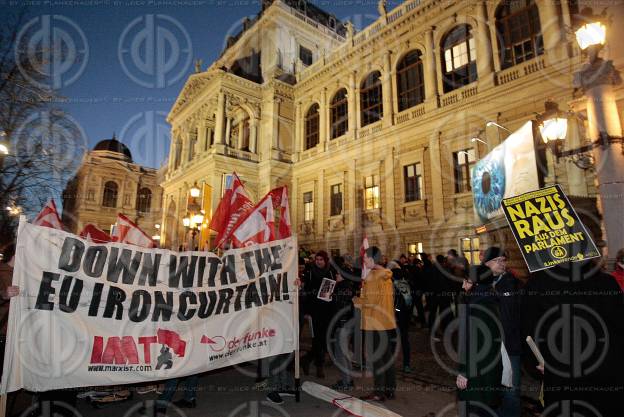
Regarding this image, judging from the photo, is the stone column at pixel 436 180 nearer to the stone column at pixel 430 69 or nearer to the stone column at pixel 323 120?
the stone column at pixel 430 69

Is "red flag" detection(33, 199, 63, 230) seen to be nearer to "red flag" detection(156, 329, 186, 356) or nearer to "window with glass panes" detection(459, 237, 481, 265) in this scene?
"red flag" detection(156, 329, 186, 356)

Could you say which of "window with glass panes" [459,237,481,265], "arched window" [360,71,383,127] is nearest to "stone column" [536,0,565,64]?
"window with glass panes" [459,237,481,265]

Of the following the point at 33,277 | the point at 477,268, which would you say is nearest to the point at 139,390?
the point at 33,277

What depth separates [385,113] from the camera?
1994 centimetres

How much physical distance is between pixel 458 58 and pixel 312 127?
11.0m

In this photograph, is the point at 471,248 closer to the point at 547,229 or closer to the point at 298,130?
the point at 547,229

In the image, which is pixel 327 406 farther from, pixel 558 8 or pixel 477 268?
pixel 558 8

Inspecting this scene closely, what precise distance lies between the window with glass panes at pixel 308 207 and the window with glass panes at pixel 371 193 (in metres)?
4.70

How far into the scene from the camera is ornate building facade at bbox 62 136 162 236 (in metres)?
44.7

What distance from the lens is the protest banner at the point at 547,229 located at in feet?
11.6

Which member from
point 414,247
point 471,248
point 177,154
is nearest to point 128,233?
point 471,248

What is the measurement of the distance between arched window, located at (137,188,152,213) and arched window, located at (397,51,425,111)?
41.4m

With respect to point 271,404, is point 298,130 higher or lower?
higher

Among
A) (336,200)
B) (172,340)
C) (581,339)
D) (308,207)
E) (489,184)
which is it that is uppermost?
(336,200)
